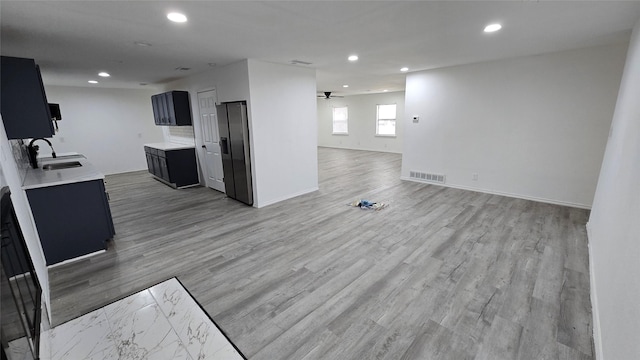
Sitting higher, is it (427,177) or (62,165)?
(62,165)

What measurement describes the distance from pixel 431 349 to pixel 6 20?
4268 mm

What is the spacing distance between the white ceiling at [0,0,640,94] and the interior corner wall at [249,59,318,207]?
0.42 metres

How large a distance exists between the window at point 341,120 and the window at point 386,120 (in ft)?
5.30

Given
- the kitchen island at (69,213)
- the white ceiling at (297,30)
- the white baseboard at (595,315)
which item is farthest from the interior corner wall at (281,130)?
the white baseboard at (595,315)

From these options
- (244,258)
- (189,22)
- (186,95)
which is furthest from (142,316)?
(186,95)

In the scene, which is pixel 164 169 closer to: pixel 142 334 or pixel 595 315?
pixel 142 334

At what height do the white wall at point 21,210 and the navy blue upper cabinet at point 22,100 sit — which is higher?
the navy blue upper cabinet at point 22,100

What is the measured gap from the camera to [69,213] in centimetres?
290

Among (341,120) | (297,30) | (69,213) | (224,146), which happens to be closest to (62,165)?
(69,213)

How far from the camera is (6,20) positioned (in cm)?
225

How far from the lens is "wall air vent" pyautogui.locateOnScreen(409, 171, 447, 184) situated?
5694 mm

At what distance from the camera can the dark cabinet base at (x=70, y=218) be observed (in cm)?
276

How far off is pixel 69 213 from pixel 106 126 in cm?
577

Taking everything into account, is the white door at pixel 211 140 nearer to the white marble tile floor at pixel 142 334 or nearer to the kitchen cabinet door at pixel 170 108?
the kitchen cabinet door at pixel 170 108
